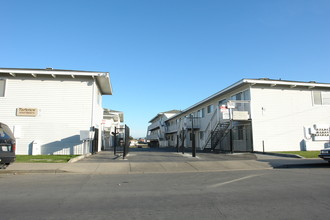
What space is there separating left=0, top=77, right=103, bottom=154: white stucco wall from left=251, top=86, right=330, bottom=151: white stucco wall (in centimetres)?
1352

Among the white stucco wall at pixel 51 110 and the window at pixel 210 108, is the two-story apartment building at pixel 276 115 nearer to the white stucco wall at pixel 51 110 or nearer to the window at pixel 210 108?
the window at pixel 210 108

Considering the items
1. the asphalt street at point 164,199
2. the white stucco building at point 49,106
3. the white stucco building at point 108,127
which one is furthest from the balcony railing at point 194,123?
the asphalt street at point 164,199

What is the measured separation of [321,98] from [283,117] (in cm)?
481

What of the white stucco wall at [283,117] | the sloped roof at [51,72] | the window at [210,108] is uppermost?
the sloped roof at [51,72]

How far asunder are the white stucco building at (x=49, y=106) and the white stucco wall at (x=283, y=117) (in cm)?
1305

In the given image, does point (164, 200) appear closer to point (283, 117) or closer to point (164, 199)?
point (164, 199)

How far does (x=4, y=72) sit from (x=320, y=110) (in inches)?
1040

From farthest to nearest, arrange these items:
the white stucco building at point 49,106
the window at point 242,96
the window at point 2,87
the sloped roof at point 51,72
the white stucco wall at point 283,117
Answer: the window at point 242,96 < the white stucco wall at point 283,117 < the window at point 2,87 < the white stucco building at point 49,106 < the sloped roof at point 51,72

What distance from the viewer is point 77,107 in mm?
19266

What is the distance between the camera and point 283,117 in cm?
2236

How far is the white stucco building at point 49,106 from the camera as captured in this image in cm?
1872

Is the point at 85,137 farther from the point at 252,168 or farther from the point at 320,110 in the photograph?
the point at 320,110

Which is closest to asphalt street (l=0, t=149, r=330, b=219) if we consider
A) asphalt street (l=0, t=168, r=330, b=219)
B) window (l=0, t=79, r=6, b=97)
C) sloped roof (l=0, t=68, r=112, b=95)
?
asphalt street (l=0, t=168, r=330, b=219)

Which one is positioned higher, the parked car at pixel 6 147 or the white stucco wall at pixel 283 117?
the white stucco wall at pixel 283 117
